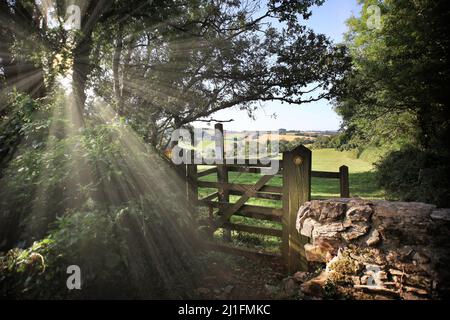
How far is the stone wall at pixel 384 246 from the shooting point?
313cm

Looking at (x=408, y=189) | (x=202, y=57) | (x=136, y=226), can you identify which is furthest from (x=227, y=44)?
(x=408, y=189)

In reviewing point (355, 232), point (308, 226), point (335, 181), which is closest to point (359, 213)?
point (355, 232)

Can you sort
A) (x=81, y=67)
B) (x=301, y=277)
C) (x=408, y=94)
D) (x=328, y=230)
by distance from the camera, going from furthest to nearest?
(x=408, y=94)
(x=81, y=67)
(x=301, y=277)
(x=328, y=230)

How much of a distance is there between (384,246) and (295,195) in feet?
5.42

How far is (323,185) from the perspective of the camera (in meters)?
17.5

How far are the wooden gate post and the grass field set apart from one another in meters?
1.75

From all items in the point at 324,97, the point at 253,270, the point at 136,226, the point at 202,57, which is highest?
the point at 202,57

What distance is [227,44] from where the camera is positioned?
31.1 feet

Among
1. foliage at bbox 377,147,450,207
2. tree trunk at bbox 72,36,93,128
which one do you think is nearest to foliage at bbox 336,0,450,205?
foliage at bbox 377,147,450,207

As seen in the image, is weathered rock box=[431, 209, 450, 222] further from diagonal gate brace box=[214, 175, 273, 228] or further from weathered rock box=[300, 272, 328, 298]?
diagonal gate brace box=[214, 175, 273, 228]

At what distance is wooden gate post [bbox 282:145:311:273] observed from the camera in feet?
15.5

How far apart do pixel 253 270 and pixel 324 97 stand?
22.0 ft

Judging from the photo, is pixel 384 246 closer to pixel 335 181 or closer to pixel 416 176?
pixel 416 176
